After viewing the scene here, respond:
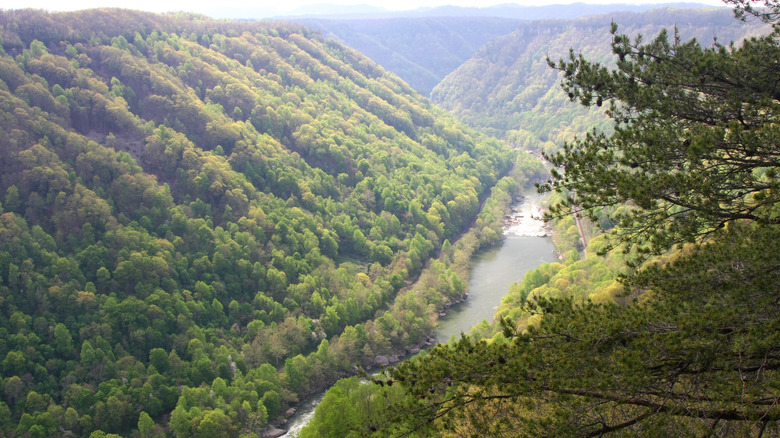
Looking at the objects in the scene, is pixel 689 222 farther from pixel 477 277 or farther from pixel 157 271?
pixel 477 277

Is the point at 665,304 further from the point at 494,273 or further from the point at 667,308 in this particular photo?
the point at 494,273

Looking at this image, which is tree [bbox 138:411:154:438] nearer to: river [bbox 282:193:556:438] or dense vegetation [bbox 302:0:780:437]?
river [bbox 282:193:556:438]

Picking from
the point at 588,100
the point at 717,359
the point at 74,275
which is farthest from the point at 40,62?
the point at 717,359

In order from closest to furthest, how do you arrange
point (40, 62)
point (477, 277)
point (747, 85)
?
point (747, 85) → point (477, 277) → point (40, 62)

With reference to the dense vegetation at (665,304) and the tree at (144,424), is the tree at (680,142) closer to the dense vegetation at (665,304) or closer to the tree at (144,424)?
the dense vegetation at (665,304)

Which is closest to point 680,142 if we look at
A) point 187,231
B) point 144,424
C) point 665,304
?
point 665,304
